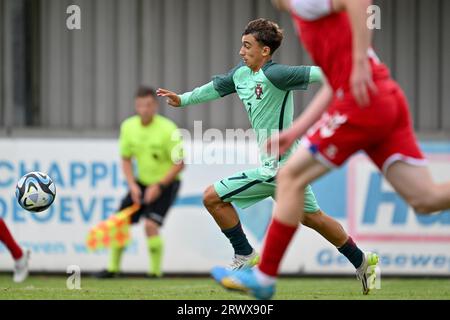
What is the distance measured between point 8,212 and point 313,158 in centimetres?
833

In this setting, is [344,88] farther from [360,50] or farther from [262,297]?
[262,297]

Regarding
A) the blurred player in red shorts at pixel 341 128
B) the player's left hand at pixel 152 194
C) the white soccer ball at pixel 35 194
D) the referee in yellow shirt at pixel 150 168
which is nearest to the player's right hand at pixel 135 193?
the referee in yellow shirt at pixel 150 168

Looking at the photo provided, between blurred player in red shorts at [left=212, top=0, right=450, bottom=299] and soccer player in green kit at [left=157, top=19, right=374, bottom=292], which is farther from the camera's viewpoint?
soccer player in green kit at [left=157, top=19, right=374, bottom=292]

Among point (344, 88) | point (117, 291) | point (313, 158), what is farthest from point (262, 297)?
point (117, 291)

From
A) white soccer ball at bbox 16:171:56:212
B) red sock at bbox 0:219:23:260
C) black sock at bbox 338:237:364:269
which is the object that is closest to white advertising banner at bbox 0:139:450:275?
red sock at bbox 0:219:23:260

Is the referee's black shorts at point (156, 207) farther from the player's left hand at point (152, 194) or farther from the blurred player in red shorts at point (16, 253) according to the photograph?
the blurred player in red shorts at point (16, 253)

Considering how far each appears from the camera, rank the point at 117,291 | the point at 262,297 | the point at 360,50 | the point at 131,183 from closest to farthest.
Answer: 1. the point at 360,50
2. the point at 262,297
3. the point at 117,291
4. the point at 131,183

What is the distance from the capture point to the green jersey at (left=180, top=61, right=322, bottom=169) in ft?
28.2

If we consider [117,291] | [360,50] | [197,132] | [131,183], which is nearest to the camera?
[360,50]

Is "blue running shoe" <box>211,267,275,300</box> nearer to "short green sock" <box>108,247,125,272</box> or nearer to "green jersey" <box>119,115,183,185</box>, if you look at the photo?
"short green sock" <box>108,247,125,272</box>

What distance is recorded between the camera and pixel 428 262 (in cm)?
1405

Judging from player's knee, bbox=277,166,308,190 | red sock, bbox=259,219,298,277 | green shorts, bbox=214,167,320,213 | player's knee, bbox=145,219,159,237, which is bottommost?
player's knee, bbox=145,219,159,237

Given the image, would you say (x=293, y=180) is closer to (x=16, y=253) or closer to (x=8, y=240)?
(x=8, y=240)

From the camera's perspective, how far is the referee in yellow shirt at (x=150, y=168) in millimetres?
13805
